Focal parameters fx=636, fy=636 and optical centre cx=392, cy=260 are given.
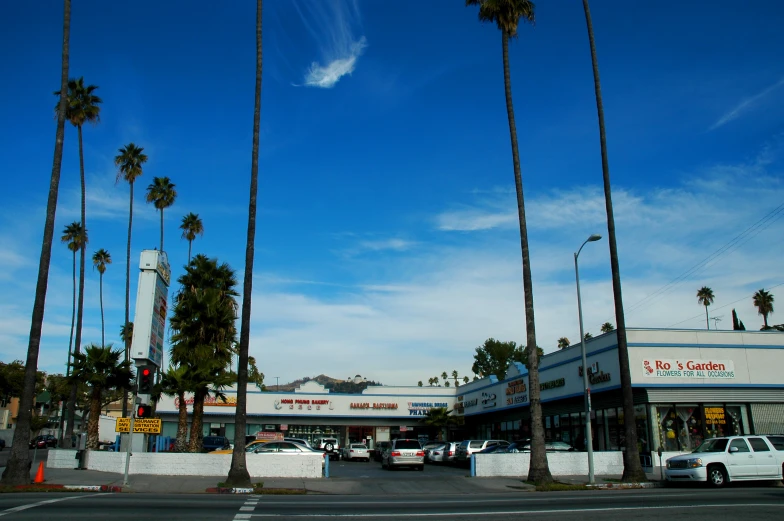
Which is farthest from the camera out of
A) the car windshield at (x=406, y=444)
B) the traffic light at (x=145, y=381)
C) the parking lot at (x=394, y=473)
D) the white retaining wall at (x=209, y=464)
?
the car windshield at (x=406, y=444)

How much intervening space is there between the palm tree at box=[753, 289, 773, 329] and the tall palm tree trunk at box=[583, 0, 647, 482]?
6914cm

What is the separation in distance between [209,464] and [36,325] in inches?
325

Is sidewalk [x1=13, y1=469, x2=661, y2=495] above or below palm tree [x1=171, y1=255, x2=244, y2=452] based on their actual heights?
below

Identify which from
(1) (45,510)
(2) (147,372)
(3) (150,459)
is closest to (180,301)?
(3) (150,459)

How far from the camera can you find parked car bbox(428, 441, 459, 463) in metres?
40.4

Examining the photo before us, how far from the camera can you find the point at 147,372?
21.2 meters

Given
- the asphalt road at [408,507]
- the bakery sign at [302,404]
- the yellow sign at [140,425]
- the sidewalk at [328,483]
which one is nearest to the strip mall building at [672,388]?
the sidewalk at [328,483]

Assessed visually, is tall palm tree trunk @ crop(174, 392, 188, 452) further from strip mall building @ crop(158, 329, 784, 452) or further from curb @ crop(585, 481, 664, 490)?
strip mall building @ crop(158, 329, 784, 452)

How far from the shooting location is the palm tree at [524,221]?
23.2 m

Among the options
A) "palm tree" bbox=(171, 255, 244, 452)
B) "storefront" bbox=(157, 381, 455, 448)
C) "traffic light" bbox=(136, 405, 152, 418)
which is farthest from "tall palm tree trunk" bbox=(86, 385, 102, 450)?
"storefront" bbox=(157, 381, 455, 448)

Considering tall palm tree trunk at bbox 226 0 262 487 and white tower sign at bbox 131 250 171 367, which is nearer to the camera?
tall palm tree trunk at bbox 226 0 262 487

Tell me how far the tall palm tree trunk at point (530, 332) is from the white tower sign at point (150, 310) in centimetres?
1437

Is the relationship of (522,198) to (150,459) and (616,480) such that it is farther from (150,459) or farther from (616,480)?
(150,459)

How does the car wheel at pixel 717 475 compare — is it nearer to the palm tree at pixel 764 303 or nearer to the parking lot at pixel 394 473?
the parking lot at pixel 394 473
